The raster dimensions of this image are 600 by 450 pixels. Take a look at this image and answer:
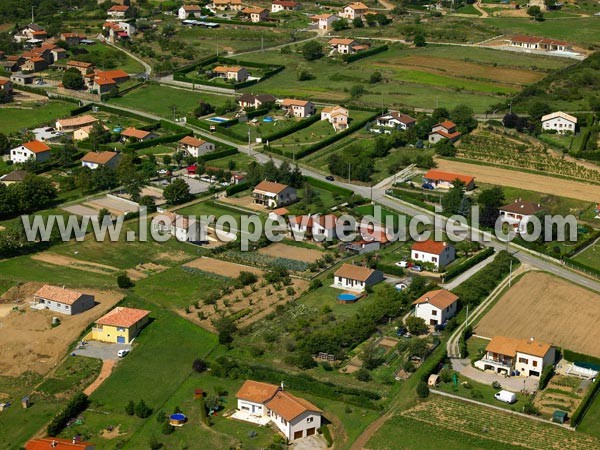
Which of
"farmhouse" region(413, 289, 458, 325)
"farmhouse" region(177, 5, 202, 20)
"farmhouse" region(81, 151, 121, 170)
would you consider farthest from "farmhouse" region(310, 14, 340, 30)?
"farmhouse" region(413, 289, 458, 325)

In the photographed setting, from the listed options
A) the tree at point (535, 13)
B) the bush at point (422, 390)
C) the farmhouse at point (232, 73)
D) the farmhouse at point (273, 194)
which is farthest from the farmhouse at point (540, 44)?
the bush at point (422, 390)

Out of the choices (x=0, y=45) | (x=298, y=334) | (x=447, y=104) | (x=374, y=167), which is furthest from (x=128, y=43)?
(x=298, y=334)

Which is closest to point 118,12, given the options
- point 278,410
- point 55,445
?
point 278,410

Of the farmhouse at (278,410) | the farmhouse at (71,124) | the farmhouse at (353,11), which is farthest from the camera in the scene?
the farmhouse at (353,11)

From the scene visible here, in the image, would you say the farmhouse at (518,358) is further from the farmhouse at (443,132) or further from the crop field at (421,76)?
the crop field at (421,76)

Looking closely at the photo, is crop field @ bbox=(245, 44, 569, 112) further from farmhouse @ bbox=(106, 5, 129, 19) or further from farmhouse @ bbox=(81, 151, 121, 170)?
farmhouse @ bbox=(81, 151, 121, 170)
